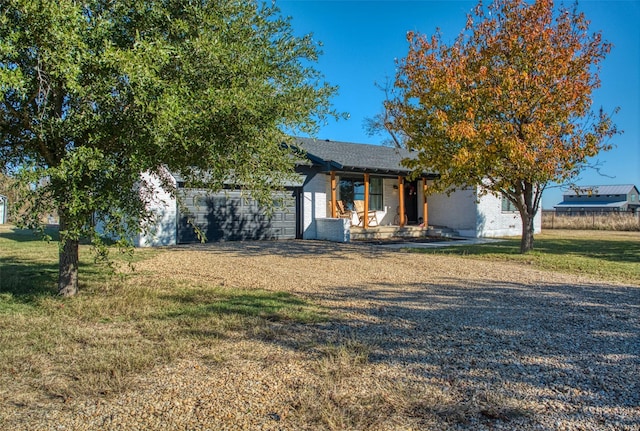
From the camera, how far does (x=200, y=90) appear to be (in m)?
5.12

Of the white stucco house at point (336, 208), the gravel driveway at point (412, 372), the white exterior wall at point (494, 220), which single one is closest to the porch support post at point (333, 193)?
the white stucco house at point (336, 208)

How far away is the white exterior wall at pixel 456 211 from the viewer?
1942 centimetres

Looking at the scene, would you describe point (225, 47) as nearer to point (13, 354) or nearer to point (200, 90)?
point (200, 90)

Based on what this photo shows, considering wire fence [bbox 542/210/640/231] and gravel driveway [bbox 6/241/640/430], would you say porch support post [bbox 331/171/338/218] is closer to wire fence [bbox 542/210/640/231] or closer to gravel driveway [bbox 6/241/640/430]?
gravel driveway [bbox 6/241/640/430]

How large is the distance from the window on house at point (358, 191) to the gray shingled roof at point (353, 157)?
1.05 metres

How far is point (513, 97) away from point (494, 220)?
33.6 feet

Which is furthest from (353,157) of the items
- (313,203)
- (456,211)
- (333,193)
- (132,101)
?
(132,101)

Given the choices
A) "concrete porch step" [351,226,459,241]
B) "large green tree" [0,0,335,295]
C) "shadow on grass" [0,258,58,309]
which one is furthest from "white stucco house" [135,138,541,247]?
"large green tree" [0,0,335,295]

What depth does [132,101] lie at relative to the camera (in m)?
4.75

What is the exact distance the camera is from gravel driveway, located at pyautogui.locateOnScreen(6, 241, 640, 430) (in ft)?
9.76

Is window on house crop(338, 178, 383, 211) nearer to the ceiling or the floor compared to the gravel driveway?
nearer to the ceiling

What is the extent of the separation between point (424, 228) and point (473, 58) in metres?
8.80

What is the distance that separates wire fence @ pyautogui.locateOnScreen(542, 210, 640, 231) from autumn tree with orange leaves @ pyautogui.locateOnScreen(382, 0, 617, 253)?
1773cm

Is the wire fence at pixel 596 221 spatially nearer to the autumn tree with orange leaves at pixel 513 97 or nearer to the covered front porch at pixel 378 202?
the covered front porch at pixel 378 202
